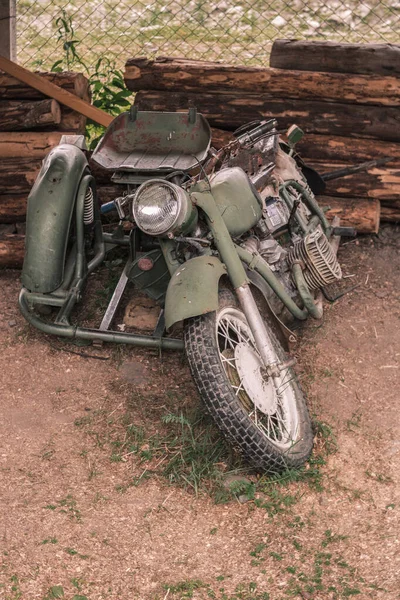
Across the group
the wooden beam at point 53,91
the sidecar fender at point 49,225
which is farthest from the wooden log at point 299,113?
the sidecar fender at point 49,225

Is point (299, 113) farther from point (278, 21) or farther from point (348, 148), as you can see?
point (278, 21)

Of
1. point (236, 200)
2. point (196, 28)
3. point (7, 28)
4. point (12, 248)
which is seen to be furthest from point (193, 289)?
point (196, 28)

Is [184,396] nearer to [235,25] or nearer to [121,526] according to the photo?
[121,526]

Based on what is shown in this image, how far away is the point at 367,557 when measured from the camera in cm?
407

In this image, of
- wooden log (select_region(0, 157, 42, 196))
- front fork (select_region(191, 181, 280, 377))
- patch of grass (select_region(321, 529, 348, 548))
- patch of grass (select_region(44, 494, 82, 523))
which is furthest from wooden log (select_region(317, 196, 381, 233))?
patch of grass (select_region(44, 494, 82, 523))

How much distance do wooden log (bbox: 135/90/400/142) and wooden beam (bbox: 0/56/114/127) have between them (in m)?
0.47

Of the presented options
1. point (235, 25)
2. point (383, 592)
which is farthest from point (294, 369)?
point (235, 25)

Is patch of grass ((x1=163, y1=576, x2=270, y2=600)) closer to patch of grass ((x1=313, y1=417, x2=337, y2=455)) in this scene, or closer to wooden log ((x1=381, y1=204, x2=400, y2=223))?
patch of grass ((x1=313, y1=417, x2=337, y2=455))

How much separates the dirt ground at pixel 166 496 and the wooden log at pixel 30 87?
181 cm

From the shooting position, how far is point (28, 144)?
6.75 m

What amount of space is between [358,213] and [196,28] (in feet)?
13.0

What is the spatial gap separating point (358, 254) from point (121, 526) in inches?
126

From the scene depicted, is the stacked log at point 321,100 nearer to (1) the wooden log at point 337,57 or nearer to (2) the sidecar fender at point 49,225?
(1) the wooden log at point 337,57

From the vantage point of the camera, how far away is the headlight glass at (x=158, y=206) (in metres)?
4.67
